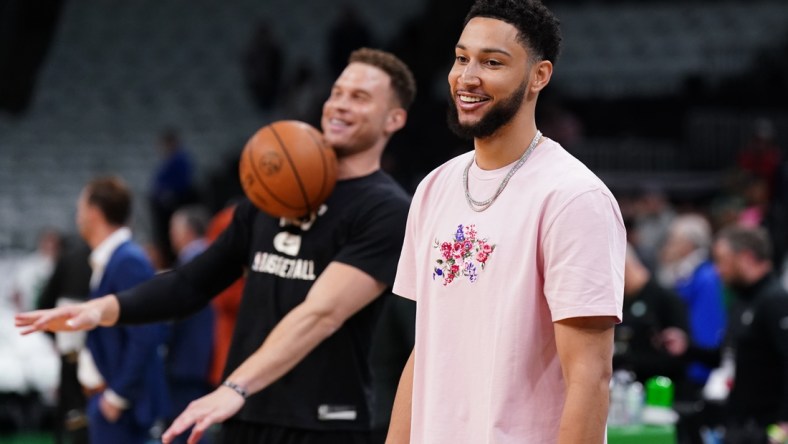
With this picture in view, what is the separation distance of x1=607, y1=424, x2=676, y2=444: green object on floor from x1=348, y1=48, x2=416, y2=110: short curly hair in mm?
2332

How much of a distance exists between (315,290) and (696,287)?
19.1 feet

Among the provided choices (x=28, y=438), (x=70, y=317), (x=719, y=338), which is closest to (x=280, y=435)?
(x=70, y=317)

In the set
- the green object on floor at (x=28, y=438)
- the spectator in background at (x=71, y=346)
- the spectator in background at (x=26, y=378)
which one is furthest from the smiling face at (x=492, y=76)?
the green object on floor at (x=28, y=438)

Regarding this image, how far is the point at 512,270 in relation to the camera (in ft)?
9.37

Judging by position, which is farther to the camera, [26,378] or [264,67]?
[264,67]

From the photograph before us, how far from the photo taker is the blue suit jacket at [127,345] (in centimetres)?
620

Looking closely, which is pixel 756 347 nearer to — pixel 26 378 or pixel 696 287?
→ pixel 696 287

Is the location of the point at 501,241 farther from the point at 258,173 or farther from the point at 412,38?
the point at 412,38

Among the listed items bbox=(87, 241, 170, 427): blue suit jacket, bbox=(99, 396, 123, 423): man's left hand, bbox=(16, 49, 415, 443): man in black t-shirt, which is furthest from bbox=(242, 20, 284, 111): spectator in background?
bbox=(16, 49, 415, 443): man in black t-shirt

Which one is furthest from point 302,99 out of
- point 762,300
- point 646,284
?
point 762,300

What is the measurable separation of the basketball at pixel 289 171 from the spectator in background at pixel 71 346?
2.65 m

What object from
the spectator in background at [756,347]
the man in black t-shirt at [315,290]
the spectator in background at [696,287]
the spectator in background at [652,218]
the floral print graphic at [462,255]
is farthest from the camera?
the spectator in background at [652,218]

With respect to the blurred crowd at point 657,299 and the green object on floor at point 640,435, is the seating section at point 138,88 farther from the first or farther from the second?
the green object on floor at point 640,435

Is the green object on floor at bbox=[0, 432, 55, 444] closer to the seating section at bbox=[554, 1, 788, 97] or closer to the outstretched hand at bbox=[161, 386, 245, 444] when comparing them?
the outstretched hand at bbox=[161, 386, 245, 444]
